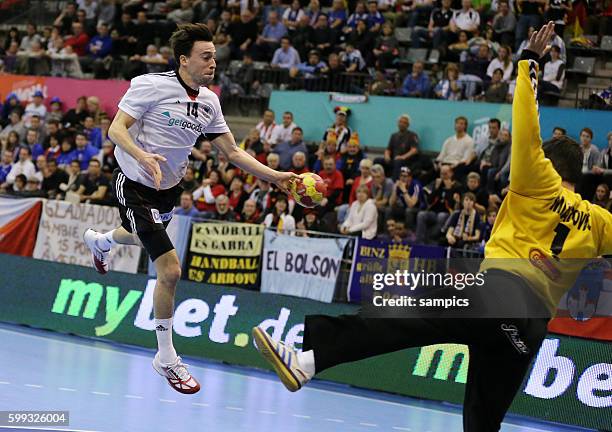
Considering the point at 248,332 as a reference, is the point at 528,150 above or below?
above

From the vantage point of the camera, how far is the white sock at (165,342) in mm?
9094

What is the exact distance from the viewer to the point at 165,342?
30.0 feet

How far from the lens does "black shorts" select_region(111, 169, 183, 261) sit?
9039mm

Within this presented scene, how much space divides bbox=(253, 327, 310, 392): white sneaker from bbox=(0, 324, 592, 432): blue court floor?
3333 millimetres

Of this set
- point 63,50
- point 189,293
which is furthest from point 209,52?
point 63,50

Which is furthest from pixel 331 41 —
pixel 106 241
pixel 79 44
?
pixel 106 241

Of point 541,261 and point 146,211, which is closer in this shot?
point 541,261

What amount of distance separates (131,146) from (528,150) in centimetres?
347

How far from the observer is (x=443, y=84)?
20.4 m

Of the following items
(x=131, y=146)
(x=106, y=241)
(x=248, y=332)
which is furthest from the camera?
(x=248, y=332)

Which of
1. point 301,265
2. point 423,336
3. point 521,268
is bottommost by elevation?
point 301,265

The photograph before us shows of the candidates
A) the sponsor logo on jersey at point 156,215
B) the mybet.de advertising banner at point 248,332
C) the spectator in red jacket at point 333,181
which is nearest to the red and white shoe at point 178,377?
the sponsor logo on jersey at point 156,215

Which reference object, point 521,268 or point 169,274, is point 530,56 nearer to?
point 521,268

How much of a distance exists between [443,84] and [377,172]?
324 centimetres
